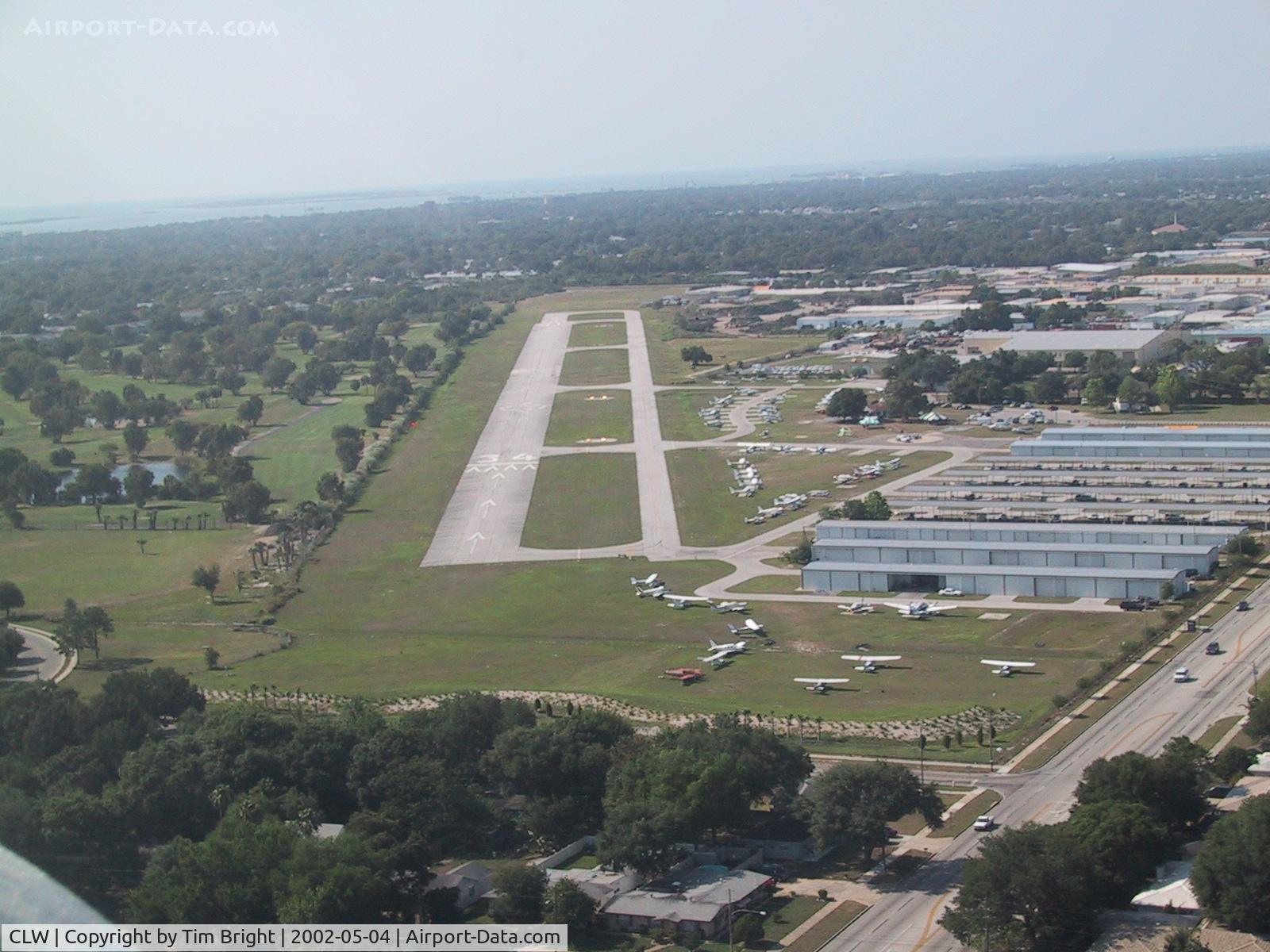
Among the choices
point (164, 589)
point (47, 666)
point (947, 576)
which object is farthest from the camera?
point (164, 589)

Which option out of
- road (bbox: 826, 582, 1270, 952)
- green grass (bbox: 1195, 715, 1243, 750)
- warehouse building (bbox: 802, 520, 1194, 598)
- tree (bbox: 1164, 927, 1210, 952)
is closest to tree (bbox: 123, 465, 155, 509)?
warehouse building (bbox: 802, 520, 1194, 598)

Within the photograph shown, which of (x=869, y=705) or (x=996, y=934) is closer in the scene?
(x=996, y=934)

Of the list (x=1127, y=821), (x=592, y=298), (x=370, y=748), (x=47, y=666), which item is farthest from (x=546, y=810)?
(x=592, y=298)

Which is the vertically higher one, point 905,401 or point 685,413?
point 905,401

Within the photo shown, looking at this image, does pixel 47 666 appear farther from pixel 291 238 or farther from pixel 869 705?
pixel 291 238

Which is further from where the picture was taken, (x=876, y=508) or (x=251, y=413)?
(x=251, y=413)

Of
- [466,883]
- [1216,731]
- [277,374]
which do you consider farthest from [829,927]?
[277,374]

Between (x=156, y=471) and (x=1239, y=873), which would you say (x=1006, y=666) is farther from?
(x=156, y=471)

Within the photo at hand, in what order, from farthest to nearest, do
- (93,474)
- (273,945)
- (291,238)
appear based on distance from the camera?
(291,238), (93,474), (273,945)
